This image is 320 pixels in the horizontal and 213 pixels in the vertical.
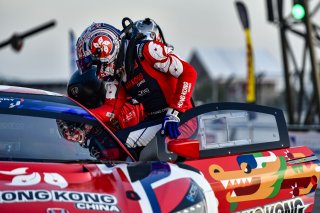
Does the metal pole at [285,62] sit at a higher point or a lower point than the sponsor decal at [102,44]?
lower

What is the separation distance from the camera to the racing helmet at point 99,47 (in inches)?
229

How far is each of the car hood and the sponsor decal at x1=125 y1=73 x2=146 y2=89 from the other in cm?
175

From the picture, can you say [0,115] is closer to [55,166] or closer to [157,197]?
[55,166]

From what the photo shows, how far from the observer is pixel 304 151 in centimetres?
528

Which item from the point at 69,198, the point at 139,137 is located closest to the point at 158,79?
the point at 139,137

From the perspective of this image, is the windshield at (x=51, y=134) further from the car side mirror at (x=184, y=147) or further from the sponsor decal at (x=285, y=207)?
the sponsor decal at (x=285, y=207)

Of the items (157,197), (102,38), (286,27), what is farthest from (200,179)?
(286,27)

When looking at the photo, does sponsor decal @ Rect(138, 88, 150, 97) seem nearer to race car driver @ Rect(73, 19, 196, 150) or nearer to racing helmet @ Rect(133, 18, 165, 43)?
race car driver @ Rect(73, 19, 196, 150)

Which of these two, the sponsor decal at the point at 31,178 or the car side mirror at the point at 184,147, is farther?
the car side mirror at the point at 184,147

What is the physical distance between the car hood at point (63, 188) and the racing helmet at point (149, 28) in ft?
6.67

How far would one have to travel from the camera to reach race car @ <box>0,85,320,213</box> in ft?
12.7

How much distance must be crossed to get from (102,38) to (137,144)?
1.09 metres

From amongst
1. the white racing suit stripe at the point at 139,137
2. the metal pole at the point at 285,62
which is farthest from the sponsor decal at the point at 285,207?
the metal pole at the point at 285,62

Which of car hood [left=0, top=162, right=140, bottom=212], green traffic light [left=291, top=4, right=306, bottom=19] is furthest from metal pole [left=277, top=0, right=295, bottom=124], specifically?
car hood [left=0, top=162, right=140, bottom=212]
